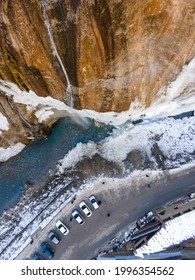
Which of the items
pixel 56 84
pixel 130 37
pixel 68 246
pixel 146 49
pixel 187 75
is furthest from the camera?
pixel 68 246

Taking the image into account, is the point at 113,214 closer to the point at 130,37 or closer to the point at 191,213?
the point at 191,213

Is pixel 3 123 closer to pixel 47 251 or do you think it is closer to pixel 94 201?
pixel 94 201

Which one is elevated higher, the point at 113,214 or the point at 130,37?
the point at 130,37

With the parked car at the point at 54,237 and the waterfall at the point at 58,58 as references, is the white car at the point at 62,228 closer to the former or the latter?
the parked car at the point at 54,237

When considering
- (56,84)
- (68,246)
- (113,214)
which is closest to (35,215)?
(68,246)

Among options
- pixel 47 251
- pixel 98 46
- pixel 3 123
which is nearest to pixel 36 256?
pixel 47 251

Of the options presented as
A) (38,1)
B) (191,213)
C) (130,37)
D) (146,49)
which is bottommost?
(191,213)

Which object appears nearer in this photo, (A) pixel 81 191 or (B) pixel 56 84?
(B) pixel 56 84
